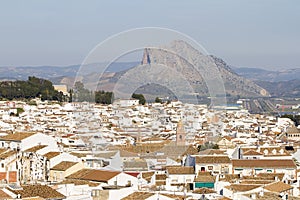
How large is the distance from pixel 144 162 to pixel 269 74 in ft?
286

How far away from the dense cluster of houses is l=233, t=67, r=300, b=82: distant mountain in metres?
57.2

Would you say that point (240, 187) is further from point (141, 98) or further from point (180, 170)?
point (141, 98)

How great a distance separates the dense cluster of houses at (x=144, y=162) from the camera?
1199 centimetres

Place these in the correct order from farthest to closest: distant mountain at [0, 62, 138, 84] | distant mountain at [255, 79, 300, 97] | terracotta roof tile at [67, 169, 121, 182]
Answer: distant mountain at [255, 79, 300, 97] → distant mountain at [0, 62, 138, 84] → terracotta roof tile at [67, 169, 121, 182]

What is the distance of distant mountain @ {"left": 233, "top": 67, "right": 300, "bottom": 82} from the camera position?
294 feet

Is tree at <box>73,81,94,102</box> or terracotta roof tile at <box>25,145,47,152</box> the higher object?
tree at <box>73,81,94,102</box>

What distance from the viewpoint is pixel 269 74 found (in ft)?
337

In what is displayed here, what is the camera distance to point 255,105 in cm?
6512

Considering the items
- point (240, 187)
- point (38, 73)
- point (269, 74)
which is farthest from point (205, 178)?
point (269, 74)

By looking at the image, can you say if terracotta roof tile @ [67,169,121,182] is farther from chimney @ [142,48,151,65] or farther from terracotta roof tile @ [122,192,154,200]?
chimney @ [142,48,151,65]

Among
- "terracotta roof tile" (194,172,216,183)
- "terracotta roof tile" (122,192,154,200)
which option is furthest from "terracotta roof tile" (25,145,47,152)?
"terracotta roof tile" (122,192,154,200)

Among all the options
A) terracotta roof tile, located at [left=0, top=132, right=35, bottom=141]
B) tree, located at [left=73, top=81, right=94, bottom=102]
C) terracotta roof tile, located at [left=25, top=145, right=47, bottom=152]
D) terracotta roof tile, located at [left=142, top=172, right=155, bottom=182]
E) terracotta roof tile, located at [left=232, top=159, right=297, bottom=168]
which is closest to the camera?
terracotta roof tile, located at [left=142, top=172, right=155, bottom=182]

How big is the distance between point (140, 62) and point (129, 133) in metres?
8.37

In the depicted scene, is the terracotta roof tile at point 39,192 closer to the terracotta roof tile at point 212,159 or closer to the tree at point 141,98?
the terracotta roof tile at point 212,159
